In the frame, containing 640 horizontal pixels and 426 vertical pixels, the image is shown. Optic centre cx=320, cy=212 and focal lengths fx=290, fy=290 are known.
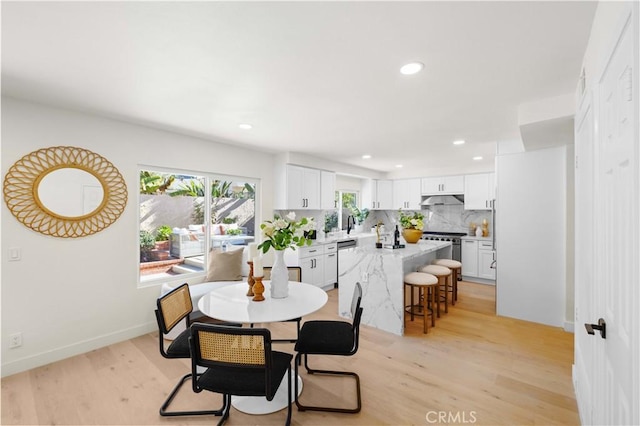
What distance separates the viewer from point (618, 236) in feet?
3.41

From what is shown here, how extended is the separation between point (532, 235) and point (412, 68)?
283cm

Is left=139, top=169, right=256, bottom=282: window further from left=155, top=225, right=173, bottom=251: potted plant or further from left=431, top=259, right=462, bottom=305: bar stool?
left=431, top=259, right=462, bottom=305: bar stool

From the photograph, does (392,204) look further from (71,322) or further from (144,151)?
(71,322)

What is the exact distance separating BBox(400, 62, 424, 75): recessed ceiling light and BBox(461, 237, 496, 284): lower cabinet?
469cm

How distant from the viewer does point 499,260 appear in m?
3.82

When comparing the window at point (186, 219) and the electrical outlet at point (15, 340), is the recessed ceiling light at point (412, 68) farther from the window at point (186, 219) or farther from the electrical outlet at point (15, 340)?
the electrical outlet at point (15, 340)

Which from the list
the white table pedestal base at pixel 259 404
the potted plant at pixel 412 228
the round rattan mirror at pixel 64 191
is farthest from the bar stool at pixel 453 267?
the round rattan mirror at pixel 64 191

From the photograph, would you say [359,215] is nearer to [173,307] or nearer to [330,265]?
[330,265]

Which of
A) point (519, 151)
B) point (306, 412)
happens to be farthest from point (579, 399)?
point (519, 151)

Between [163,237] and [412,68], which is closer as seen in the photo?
[412,68]

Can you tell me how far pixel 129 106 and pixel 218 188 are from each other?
1.68 m

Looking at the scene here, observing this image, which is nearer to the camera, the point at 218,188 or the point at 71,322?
the point at 71,322

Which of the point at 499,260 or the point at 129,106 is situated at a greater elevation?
the point at 129,106

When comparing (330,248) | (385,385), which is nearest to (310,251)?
(330,248)
